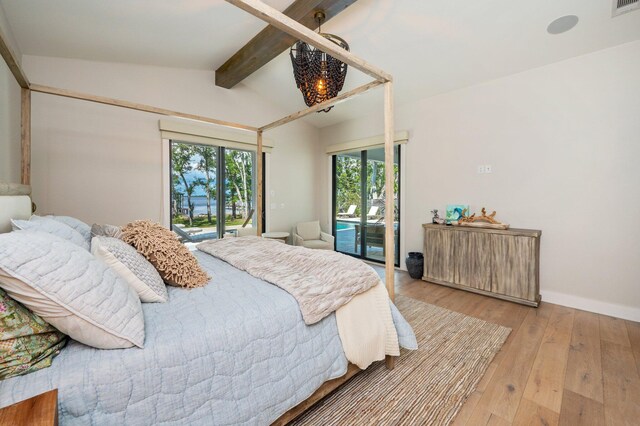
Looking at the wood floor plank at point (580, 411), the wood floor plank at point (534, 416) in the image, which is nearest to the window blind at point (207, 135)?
the wood floor plank at point (534, 416)

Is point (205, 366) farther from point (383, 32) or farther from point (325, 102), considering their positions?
point (383, 32)

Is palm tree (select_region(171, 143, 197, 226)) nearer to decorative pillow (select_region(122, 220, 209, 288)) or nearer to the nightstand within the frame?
decorative pillow (select_region(122, 220, 209, 288))

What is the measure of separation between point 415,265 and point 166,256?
3098 millimetres

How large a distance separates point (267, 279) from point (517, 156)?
3142 mm

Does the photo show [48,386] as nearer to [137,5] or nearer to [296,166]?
[137,5]

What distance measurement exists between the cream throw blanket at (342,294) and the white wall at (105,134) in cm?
236

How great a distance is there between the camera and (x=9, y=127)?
7.16 feet

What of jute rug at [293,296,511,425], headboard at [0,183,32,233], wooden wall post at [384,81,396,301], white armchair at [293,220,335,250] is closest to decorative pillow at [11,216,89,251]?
headboard at [0,183,32,233]

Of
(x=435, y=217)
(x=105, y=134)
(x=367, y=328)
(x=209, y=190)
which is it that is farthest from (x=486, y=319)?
(x=105, y=134)

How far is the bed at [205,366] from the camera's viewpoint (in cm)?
79

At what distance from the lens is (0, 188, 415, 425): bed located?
2.59 ft

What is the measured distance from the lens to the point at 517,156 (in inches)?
122

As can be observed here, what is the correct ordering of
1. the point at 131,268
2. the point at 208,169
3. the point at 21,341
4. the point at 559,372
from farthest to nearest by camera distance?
the point at 208,169
the point at 559,372
the point at 131,268
the point at 21,341

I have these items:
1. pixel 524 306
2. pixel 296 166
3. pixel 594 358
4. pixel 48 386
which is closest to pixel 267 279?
pixel 48 386
